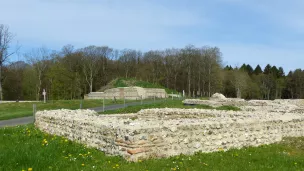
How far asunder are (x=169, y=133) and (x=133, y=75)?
57488 millimetres

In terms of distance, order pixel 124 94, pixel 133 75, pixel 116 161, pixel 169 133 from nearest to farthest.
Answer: pixel 116 161 → pixel 169 133 → pixel 124 94 → pixel 133 75

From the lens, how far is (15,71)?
58906 mm

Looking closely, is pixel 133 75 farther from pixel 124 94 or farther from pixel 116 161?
pixel 116 161

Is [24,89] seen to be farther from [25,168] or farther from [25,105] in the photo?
[25,168]

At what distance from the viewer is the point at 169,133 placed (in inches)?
319

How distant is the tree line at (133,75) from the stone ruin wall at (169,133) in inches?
1740

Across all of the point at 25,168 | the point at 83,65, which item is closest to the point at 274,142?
the point at 25,168

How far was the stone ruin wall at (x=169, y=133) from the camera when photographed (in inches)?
299

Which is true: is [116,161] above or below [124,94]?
below

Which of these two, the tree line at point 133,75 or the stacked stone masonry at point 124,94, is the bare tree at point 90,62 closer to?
the tree line at point 133,75

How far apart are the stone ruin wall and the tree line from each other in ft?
145

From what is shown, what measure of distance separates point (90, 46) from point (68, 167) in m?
53.1

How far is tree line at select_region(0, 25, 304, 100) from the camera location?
54.8 metres

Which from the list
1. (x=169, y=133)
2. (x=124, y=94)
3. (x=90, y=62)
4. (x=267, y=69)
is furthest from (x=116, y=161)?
(x=267, y=69)
